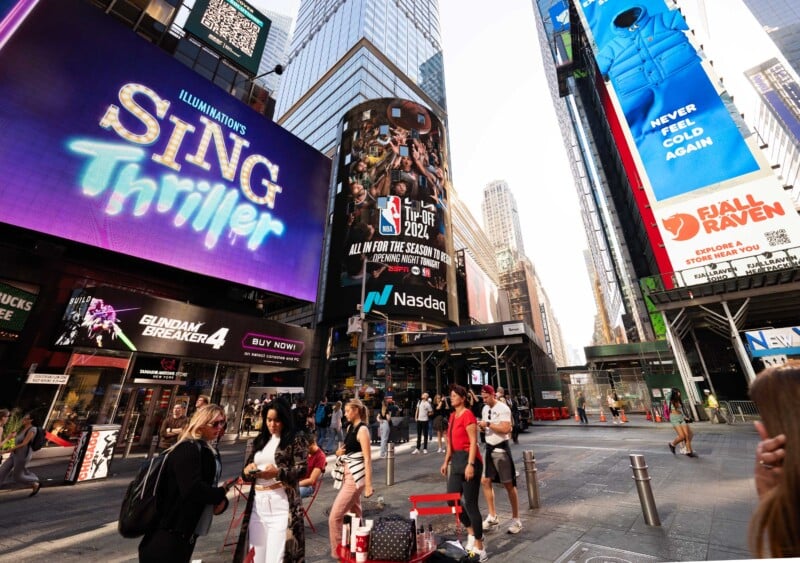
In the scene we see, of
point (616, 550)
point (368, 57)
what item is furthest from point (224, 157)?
point (368, 57)

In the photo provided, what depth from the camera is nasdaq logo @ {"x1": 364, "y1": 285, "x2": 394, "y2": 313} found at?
3139 cm

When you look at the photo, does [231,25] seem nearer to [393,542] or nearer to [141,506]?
[141,506]

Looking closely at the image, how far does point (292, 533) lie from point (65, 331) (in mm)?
14159

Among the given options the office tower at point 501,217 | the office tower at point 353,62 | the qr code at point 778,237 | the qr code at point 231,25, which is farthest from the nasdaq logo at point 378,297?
the office tower at point 501,217

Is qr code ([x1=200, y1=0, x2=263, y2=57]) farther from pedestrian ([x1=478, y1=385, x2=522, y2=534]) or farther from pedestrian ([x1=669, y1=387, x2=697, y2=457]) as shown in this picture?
pedestrian ([x1=669, y1=387, x2=697, y2=457])

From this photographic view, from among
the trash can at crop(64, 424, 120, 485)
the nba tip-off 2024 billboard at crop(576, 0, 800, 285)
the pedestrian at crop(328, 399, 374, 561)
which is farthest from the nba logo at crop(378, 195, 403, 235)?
the pedestrian at crop(328, 399, 374, 561)

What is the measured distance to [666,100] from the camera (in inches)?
1047

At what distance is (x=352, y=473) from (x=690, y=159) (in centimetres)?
3159

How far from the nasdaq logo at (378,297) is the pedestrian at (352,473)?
26648 mm

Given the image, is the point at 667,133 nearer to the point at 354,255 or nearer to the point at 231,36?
the point at 354,255

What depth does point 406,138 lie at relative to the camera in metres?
39.3

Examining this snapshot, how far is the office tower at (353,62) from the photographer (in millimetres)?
52094

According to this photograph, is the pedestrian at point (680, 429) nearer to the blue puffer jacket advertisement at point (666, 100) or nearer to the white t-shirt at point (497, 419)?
the white t-shirt at point (497, 419)

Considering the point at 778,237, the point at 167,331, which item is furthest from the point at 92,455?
the point at 778,237
